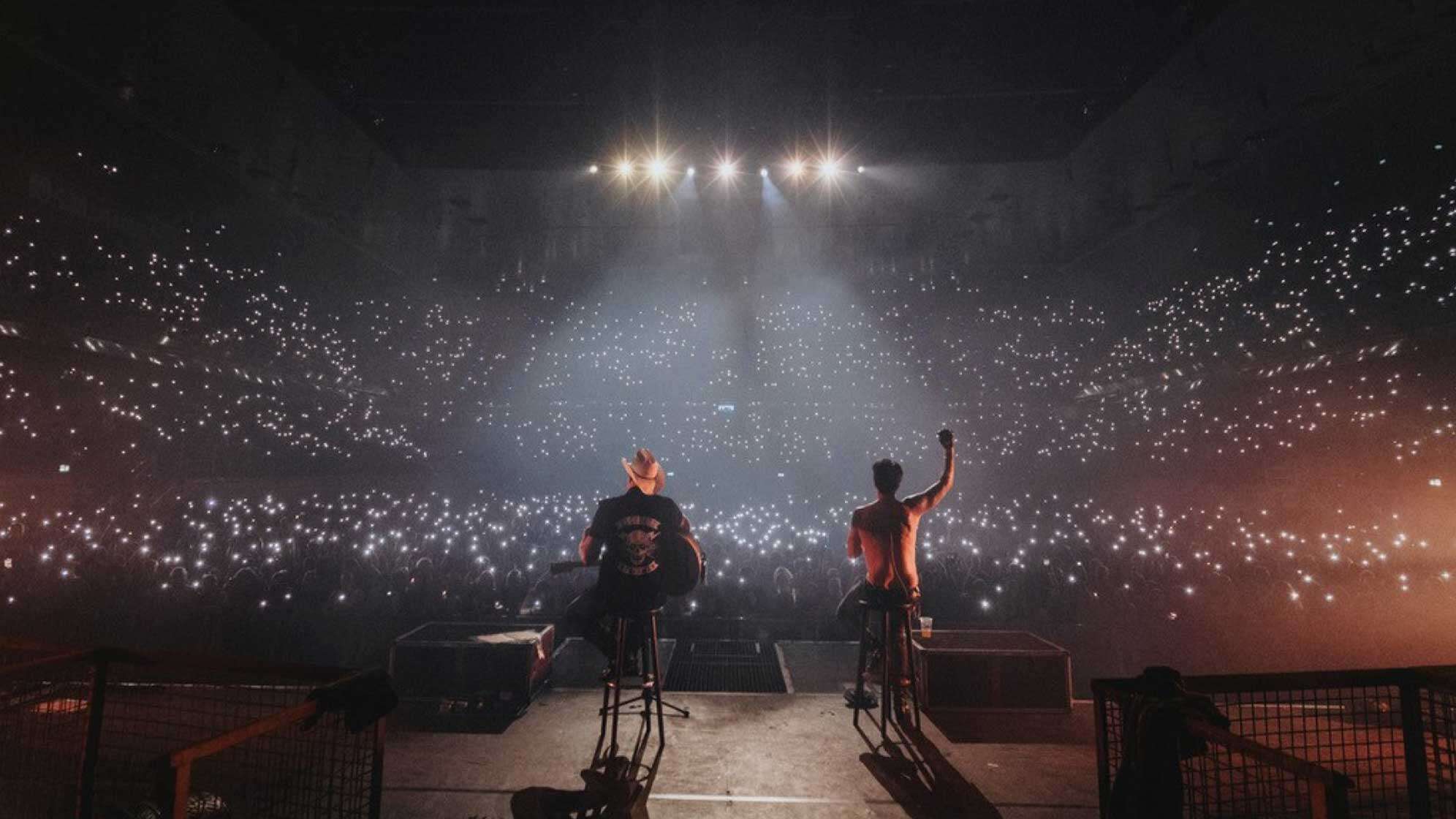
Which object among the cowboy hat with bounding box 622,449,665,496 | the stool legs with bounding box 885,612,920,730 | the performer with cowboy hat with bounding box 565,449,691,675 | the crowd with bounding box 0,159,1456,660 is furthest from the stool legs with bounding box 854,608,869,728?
the crowd with bounding box 0,159,1456,660

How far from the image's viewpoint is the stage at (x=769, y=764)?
275 centimetres

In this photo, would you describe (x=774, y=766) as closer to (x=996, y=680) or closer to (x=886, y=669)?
(x=886, y=669)

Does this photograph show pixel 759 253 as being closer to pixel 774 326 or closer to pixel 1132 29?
pixel 774 326

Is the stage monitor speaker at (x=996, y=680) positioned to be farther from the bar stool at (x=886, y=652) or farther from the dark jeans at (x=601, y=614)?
the dark jeans at (x=601, y=614)

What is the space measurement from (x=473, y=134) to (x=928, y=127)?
6.60 metres

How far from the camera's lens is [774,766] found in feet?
10.3

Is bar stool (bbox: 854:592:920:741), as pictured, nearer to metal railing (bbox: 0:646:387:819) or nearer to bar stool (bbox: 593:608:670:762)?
bar stool (bbox: 593:608:670:762)

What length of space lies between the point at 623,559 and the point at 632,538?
0.45 feet

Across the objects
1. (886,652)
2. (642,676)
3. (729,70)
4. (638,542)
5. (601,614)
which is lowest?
(642,676)

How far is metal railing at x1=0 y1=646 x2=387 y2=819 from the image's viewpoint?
5.39 feet

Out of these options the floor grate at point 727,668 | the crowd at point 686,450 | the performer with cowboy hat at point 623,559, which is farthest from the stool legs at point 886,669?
the crowd at point 686,450

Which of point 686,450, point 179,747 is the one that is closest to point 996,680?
point 179,747

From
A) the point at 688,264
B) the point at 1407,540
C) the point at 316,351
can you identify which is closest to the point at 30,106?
the point at 316,351

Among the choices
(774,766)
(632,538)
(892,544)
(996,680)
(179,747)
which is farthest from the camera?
(996,680)
